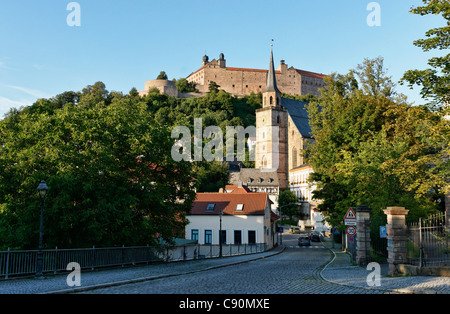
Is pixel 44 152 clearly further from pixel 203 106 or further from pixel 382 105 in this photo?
pixel 203 106

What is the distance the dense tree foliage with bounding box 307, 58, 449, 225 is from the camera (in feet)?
66.9

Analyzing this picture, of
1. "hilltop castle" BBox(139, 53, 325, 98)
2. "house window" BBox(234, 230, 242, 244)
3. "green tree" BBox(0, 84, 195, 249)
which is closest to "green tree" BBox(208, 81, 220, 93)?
"hilltop castle" BBox(139, 53, 325, 98)

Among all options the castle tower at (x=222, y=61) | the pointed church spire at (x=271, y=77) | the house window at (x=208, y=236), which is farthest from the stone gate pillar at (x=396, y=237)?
the castle tower at (x=222, y=61)

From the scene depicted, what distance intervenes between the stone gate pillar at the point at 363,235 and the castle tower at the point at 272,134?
81930mm

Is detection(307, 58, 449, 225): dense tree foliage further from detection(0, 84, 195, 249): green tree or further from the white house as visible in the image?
detection(0, 84, 195, 249): green tree

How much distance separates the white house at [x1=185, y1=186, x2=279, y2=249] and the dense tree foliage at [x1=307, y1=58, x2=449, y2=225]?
8697 millimetres

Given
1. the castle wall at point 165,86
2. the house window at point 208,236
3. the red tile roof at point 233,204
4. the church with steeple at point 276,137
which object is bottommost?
the house window at point 208,236

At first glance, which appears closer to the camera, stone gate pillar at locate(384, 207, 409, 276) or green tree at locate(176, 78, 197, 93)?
stone gate pillar at locate(384, 207, 409, 276)

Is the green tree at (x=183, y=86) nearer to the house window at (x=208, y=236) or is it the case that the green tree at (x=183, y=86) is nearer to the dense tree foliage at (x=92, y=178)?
the house window at (x=208, y=236)

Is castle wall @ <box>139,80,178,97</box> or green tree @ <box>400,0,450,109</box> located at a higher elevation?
castle wall @ <box>139,80,178,97</box>

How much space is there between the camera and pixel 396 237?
1582 cm

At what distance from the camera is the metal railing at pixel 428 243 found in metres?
15.6
